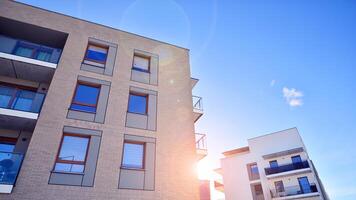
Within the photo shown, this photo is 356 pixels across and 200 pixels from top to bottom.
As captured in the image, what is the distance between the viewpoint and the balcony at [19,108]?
27.0 ft

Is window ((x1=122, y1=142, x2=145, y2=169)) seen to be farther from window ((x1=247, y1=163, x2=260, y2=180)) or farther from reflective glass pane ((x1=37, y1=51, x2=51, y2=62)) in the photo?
window ((x1=247, y1=163, x2=260, y2=180))

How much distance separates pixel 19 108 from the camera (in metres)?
8.59

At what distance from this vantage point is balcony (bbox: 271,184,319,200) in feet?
77.9

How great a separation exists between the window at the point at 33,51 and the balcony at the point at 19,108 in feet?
6.45

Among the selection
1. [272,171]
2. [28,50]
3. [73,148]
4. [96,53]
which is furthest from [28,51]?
[272,171]

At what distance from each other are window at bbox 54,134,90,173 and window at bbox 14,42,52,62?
4204 mm

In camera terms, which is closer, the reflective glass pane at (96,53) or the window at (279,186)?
the reflective glass pane at (96,53)

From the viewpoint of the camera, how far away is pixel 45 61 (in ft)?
32.7

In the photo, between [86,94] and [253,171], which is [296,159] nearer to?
[253,171]

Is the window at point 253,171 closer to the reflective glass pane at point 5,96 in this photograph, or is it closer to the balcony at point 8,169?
the balcony at point 8,169

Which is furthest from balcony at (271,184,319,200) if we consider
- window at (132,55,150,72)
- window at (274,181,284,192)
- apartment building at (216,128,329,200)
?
window at (132,55,150,72)

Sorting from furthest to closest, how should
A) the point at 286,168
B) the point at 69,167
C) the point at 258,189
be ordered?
the point at 258,189
the point at 286,168
the point at 69,167

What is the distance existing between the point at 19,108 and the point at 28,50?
A: 3.22 m

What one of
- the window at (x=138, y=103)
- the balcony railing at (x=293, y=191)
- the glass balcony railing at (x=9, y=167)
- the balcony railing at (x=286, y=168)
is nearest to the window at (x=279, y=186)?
the balcony railing at (x=293, y=191)
